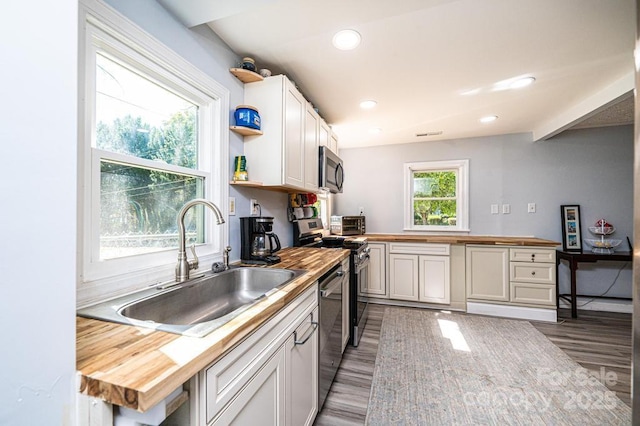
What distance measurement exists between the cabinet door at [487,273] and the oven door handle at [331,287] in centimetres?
207

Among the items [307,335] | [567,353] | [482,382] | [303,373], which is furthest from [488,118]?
[303,373]

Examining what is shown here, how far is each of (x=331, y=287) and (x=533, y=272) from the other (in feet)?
8.72

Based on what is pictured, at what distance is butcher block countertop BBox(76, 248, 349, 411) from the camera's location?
49 centimetres

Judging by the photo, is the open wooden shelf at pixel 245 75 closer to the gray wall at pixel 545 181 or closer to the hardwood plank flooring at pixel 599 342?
the gray wall at pixel 545 181

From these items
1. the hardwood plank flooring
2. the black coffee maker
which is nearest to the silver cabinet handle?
the black coffee maker

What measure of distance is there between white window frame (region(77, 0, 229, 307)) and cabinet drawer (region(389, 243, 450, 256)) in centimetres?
246

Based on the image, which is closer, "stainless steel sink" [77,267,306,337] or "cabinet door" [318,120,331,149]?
"stainless steel sink" [77,267,306,337]

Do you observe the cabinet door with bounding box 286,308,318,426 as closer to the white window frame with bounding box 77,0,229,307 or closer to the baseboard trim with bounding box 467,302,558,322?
the white window frame with bounding box 77,0,229,307

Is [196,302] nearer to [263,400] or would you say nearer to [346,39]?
[263,400]

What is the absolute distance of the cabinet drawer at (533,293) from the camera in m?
2.82

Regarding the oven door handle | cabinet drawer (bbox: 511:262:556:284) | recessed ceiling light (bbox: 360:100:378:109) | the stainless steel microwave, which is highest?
recessed ceiling light (bbox: 360:100:378:109)

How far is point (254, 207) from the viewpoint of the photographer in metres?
1.95

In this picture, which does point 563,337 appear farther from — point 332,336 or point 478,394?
point 332,336

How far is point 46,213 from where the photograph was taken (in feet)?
1.58
